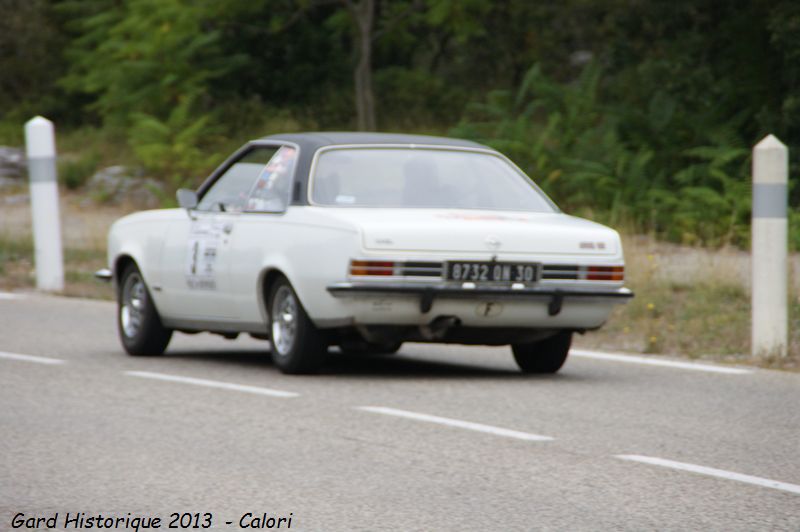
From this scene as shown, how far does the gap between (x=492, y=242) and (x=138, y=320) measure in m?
3.33

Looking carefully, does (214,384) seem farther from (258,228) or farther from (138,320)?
(138,320)

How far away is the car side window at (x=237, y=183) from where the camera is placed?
11516mm

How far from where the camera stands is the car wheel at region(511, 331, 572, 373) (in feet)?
36.0

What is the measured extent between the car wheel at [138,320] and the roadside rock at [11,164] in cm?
2215

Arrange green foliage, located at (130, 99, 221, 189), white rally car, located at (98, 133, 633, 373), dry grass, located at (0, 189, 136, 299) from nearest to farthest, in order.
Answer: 1. white rally car, located at (98, 133, 633, 373)
2. dry grass, located at (0, 189, 136, 299)
3. green foliage, located at (130, 99, 221, 189)

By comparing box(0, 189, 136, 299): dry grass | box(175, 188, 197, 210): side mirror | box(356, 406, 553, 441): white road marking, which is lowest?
box(0, 189, 136, 299): dry grass

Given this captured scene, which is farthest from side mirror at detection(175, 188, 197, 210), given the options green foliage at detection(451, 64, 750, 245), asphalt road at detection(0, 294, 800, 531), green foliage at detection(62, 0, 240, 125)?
green foliage at detection(62, 0, 240, 125)

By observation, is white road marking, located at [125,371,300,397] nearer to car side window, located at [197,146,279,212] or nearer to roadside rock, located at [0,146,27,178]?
car side window, located at [197,146,279,212]

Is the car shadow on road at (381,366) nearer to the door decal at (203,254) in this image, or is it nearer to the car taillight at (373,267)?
the door decal at (203,254)

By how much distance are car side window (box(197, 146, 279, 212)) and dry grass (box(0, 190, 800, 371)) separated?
9.87ft

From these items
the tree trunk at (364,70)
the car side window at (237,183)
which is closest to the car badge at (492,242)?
the car side window at (237,183)

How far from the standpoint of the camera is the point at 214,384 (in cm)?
1024

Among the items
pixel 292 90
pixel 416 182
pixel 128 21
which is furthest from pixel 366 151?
pixel 292 90

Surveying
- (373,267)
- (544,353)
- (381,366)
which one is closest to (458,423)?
(373,267)
